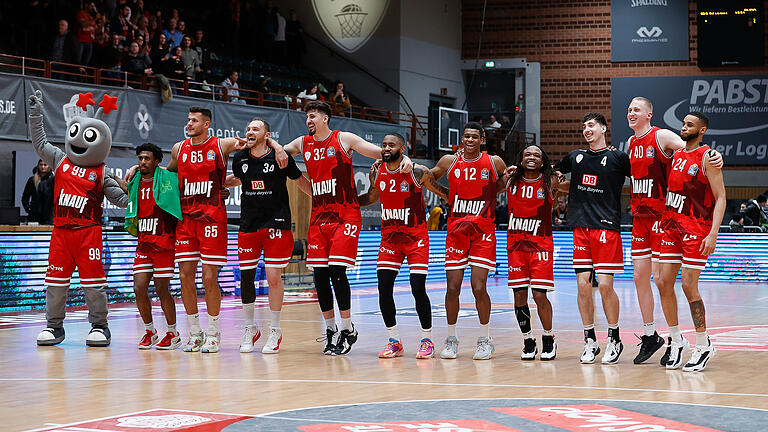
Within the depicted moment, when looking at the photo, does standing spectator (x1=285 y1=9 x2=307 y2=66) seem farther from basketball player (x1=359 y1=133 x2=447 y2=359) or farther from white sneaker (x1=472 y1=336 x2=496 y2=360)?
white sneaker (x1=472 y1=336 x2=496 y2=360)

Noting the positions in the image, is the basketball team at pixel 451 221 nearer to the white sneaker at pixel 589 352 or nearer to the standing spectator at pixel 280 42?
the white sneaker at pixel 589 352

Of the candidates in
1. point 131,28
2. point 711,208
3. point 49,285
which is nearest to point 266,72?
point 131,28

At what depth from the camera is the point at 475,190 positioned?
29.2 feet

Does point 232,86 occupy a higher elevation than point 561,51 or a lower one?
lower

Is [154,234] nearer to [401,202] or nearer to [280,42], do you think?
[401,202]

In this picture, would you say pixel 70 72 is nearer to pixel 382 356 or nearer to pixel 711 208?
pixel 382 356

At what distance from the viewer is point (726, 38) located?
101 ft

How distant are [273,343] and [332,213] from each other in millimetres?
1364

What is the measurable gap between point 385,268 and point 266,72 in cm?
1862

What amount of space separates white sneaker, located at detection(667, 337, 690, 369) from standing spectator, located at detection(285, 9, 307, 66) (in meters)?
21.6

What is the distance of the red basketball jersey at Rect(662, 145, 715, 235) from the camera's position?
316 inches

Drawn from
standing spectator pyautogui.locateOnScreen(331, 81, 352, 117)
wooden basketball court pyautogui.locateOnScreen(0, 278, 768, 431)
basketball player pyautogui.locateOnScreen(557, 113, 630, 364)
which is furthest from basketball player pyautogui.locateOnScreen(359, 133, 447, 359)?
standing spectator pyautogui.locateOnScreen(331, 81, 352, 117)

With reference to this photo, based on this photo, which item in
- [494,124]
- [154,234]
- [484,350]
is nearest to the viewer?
[484,350]

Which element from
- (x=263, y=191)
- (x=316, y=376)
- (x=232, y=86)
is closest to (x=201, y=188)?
(x=263, y=191)
